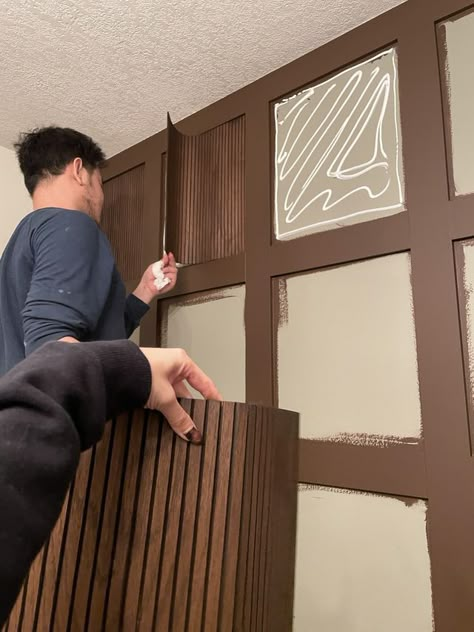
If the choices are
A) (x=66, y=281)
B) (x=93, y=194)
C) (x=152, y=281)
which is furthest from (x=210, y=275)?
(x=66, y=281)

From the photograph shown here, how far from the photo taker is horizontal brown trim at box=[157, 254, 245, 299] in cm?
142

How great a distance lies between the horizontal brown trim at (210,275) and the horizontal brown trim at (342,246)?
116 millimetres

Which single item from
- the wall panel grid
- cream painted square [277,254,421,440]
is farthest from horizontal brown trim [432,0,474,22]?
cream painted square [277,254,421,440]

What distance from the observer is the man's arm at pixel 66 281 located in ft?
2.87

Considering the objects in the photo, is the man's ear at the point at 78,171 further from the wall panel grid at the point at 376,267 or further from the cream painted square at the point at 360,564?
the cream painted square at the point at 360,564

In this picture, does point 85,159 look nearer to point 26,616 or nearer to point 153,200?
point 153,200

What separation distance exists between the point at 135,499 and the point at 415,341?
752mm

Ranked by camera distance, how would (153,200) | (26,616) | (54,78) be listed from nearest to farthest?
(26,616)
(54,78)
(153,200)

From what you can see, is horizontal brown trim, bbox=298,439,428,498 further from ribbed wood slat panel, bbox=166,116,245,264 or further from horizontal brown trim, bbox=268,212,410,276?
ribbed wood slat panel, bbox=166,116,245,264

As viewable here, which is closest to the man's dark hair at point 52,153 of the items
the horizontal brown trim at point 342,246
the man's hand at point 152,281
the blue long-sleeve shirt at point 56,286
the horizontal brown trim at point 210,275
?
the blue long-sleeve shirt at point 56,286

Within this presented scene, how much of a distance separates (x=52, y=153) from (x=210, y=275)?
52 cm

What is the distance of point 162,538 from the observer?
492mm

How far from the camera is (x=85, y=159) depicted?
4.08ft

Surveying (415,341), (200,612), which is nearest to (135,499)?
(200,612)
